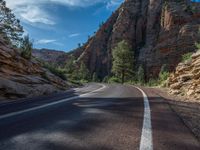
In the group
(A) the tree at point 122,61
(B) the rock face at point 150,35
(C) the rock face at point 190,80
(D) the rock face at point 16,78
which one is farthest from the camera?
(B) the rock face at point 150,35

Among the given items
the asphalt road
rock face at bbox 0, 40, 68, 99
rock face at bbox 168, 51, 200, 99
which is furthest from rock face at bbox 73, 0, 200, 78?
the asphalt road

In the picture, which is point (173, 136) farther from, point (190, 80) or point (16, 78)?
point (16, 78)

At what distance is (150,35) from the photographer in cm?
8925

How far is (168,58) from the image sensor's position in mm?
67562

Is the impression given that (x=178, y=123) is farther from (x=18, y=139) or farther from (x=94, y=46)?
(x=94, y=46)

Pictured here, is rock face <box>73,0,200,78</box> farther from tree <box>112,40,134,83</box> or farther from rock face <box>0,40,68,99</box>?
rock face <box>0,40,68,99</box>

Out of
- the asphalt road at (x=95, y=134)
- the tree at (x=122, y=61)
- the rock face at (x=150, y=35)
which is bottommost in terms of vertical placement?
the asphalt road at (x=95, y=134)

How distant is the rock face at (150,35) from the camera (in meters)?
66.5

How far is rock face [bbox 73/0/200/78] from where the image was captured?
6650 cm

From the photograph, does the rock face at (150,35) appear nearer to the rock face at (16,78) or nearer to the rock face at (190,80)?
the rock face at (190,80)

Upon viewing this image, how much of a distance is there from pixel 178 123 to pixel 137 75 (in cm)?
6826

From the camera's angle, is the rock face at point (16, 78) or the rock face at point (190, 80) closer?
the rock face at point (190, 80)

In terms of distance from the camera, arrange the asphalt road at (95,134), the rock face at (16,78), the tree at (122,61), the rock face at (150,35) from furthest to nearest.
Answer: the rock face at (150,35)
the tree at (122,61)
the rock face at (16,78)
the asphalt road at (95,134)

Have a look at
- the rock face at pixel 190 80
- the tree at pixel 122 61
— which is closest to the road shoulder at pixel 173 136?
the rock face at pixel 190 80
